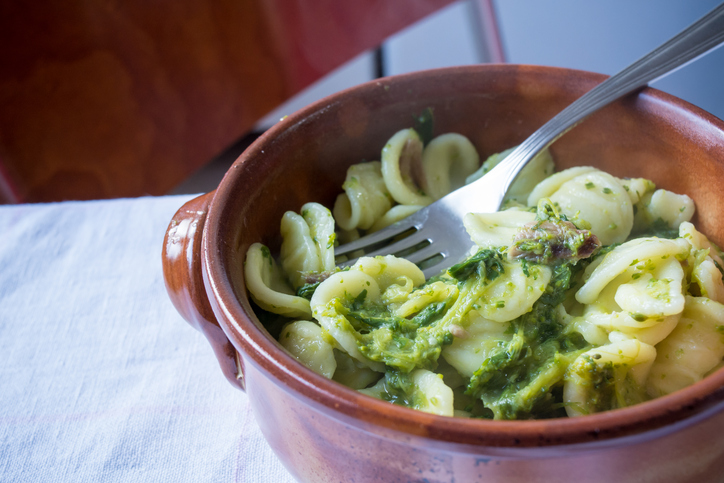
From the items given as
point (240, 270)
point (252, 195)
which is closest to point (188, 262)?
point (240, 270)

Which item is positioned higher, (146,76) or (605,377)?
(146,76)

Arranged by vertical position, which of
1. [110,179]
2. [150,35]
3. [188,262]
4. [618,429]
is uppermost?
[150,35]

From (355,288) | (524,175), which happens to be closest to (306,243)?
(355,288)

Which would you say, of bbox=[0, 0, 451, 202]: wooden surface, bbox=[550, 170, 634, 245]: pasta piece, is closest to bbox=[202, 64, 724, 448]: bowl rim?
bbox=[550, 170, 634, 245]: pasta piece

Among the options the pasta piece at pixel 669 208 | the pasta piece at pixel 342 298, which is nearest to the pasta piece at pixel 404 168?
Result: the pasta piece at pixel 342 298

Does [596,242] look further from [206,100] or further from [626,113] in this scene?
[206,100]

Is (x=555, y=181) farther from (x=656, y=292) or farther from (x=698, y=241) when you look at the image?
(x=656, y=292)
